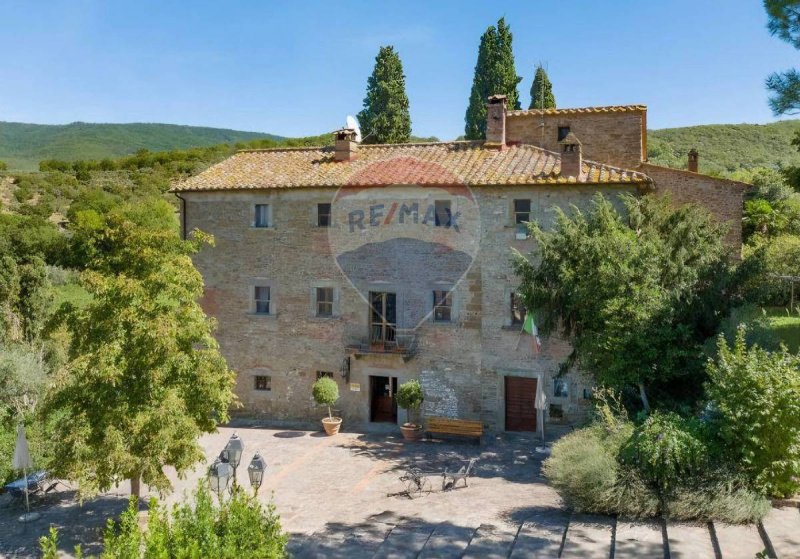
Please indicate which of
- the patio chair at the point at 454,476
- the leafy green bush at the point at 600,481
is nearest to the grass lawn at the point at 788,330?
the leafy green bush at the point at 600,481

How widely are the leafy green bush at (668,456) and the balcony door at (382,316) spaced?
1049 centimetres

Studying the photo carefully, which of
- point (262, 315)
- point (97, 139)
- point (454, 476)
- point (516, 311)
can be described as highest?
point (97, 139)

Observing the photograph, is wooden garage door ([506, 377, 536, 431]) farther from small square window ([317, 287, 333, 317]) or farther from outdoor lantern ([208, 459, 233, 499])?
outdoor lantern ([208, 459, 233, 499])

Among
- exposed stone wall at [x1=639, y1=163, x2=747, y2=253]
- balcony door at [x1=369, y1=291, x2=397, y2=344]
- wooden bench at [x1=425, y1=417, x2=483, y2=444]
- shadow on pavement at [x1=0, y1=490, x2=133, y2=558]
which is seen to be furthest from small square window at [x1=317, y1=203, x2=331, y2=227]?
exposed stone wall at [x1=639, y1=163, x2=747, y2=253]

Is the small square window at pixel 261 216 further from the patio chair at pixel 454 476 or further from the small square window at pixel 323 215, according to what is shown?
the patio chair at pixel 454 476

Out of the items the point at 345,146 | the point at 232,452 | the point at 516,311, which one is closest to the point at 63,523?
the point at 232,452

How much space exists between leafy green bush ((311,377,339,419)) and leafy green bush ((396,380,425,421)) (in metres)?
2.01

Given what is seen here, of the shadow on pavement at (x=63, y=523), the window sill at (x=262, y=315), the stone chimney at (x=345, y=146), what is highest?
the stone chimney at (x=345, y=146)

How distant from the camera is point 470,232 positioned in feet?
61.2

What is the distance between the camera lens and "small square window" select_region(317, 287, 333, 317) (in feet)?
66.4

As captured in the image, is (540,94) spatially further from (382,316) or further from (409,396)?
(409,396)

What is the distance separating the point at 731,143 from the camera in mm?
71000

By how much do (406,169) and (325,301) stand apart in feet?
16.1

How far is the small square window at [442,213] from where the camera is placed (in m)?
18.9
